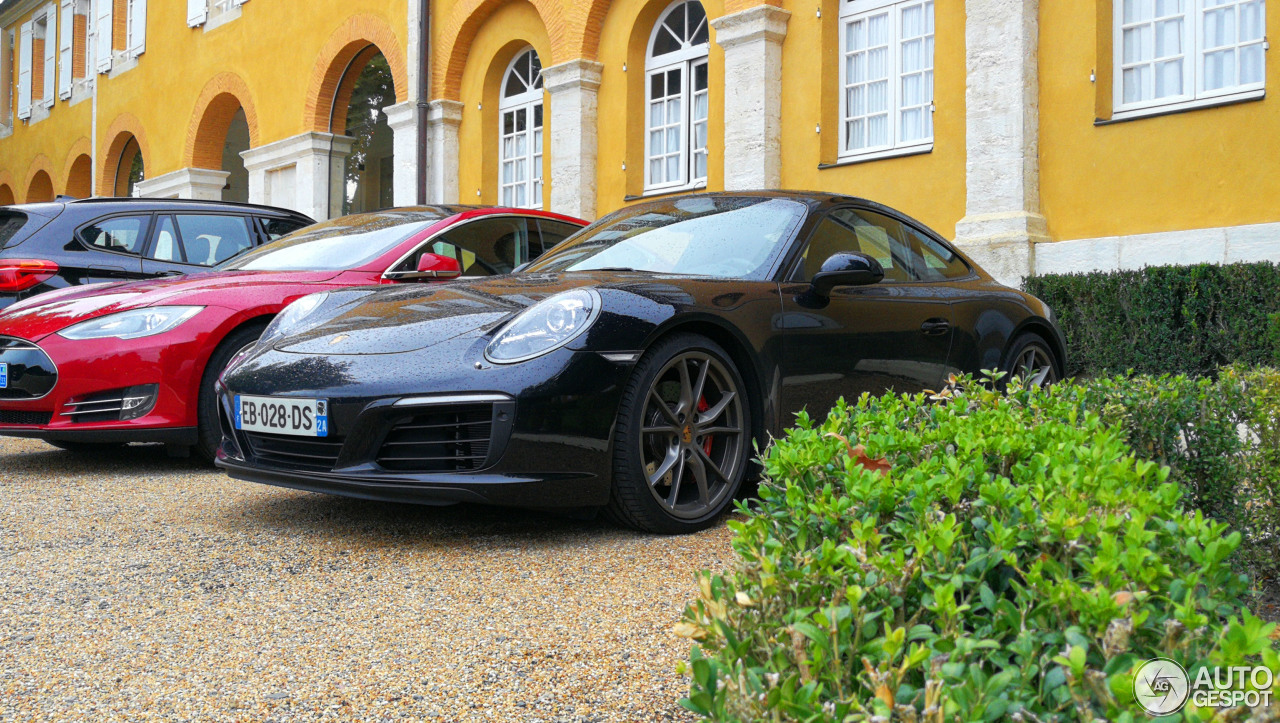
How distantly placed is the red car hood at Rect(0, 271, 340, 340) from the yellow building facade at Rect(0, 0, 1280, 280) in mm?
6184

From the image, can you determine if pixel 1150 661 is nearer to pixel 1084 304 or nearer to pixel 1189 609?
pixel 1189 609

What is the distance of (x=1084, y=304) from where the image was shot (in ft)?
27.3

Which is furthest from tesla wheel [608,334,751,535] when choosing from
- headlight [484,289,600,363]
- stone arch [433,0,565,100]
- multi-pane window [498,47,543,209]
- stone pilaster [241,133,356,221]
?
stone pilaster [241,133,356,221]

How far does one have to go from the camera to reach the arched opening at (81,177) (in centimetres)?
2722

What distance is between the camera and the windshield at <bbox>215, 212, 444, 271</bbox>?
579 cm

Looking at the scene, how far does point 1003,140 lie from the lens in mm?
9336

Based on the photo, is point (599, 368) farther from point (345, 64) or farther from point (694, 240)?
point (345, 64)

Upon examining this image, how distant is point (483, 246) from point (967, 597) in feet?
16.7

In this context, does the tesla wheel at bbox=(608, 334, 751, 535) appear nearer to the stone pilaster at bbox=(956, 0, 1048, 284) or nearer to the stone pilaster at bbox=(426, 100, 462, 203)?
the stone pilaster at bbox=(956, 0, 1048, 284)

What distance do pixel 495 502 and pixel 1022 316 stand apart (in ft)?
10.8

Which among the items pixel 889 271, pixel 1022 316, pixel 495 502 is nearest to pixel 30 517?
pixel 495 502

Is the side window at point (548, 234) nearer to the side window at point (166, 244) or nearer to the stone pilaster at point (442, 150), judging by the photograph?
the side window at point (166, 244)

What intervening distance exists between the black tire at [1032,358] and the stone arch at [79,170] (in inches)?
1034

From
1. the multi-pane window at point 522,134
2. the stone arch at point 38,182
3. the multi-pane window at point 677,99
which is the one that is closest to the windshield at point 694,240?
the multi-pane window at point 677,99
